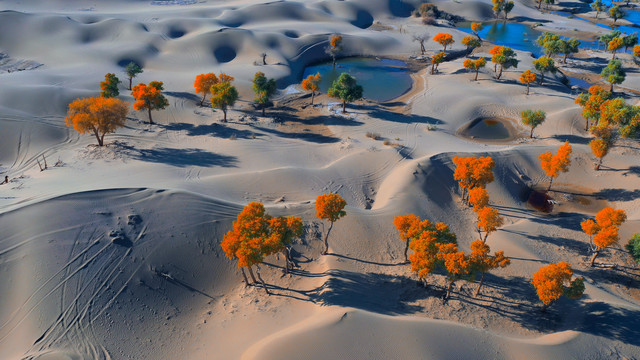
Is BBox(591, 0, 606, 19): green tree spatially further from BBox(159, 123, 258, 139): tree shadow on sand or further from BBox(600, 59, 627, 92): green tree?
BBox(159, 123, 258, 139): tree shadow on sand

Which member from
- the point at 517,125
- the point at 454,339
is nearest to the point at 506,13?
the point at 517,125

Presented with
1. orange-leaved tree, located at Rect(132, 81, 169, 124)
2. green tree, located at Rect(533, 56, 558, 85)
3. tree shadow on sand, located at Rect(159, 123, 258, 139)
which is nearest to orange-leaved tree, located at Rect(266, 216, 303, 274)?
tree shadow on sand, located at Rect(159, 123, 258, 139)

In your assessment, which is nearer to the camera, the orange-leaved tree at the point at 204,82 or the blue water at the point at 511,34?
the orange-leaved tree at the point at 204,82

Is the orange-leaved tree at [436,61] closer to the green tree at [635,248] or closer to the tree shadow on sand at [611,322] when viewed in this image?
the green tree at [635,248]

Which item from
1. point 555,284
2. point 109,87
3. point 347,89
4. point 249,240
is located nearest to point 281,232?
point 249,240

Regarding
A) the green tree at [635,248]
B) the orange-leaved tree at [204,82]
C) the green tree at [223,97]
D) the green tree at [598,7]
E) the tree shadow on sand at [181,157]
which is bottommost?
the green tree at [635,248]

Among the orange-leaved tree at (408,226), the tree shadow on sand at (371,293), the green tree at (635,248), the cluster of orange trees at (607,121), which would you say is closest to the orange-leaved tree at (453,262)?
the orange-leaved tree at (408,226)

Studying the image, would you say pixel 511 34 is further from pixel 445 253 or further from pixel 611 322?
pixel 445 253
